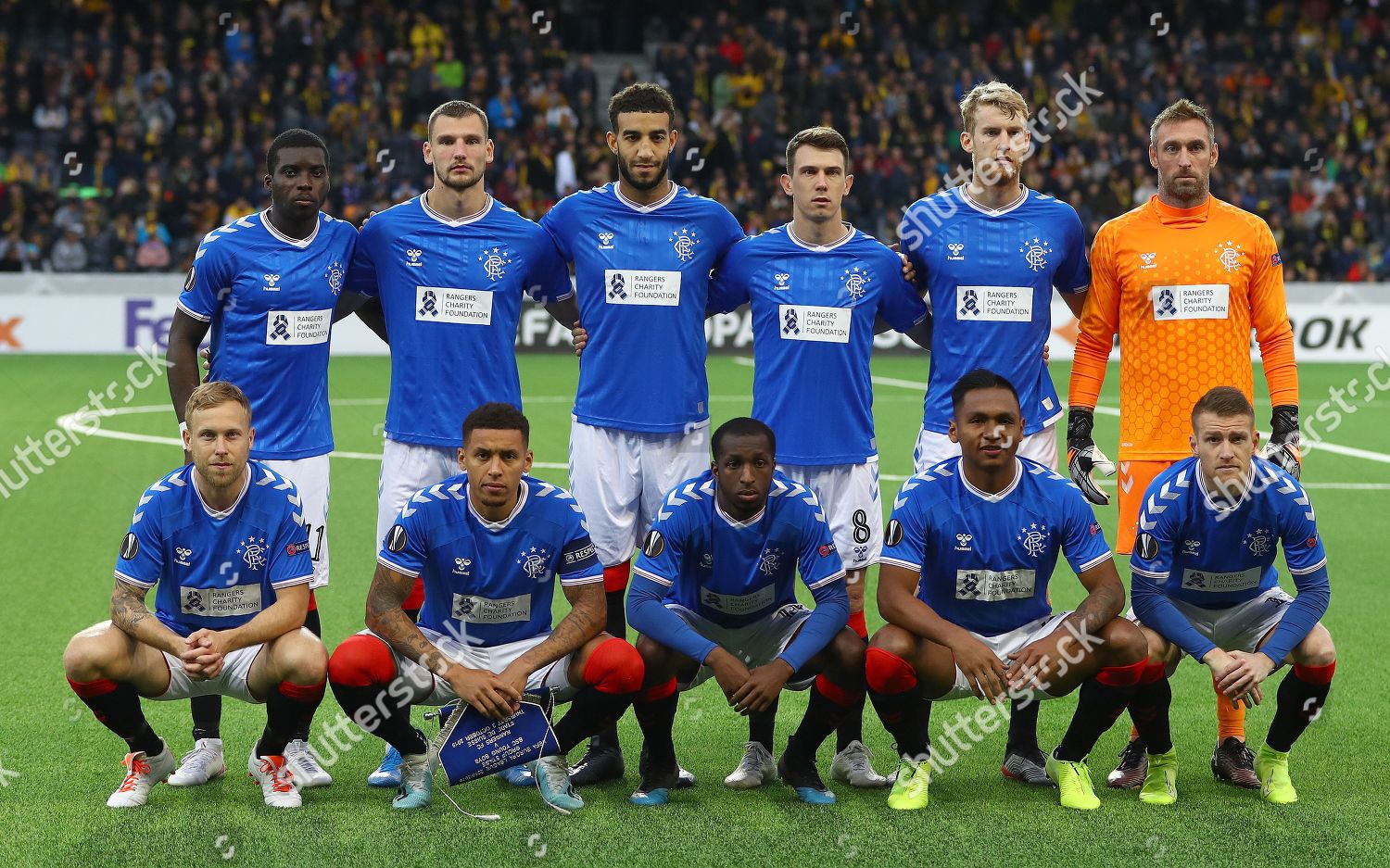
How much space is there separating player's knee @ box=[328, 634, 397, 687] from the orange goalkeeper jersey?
2.95m

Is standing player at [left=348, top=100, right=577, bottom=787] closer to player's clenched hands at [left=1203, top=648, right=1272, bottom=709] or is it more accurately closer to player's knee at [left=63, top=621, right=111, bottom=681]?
player's knee at [left=63, top=621, right=111, bottom=681]

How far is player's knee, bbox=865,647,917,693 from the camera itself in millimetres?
4941

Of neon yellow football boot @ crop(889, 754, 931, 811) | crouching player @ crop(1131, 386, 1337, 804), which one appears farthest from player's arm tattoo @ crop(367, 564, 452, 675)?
crouching player @ crop(1131, 386, 1337, 804)

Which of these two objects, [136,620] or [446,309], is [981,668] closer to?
[446,309]

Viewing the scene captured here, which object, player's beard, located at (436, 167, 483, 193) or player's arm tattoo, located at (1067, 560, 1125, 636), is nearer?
player's arm tattoo, located at (1067, 560, 1125, 636)

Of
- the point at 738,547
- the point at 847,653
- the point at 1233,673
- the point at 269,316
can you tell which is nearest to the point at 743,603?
the point at 738,547

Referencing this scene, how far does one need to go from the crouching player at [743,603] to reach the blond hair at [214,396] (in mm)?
1454

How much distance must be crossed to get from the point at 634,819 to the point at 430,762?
72 cm

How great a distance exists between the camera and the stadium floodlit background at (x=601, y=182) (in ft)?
15.5

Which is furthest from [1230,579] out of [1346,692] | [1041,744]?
[1346,692]

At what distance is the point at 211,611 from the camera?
5.10 m

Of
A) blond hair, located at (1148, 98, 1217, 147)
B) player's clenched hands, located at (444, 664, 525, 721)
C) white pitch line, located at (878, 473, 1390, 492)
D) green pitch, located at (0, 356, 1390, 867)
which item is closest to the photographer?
green pitch, located at (0, 356, 1390, 867)

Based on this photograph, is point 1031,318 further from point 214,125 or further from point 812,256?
point 214,125

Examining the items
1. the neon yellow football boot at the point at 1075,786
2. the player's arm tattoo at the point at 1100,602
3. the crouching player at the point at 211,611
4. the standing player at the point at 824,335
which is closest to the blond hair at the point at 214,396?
the crouching player at the point at 211,611
